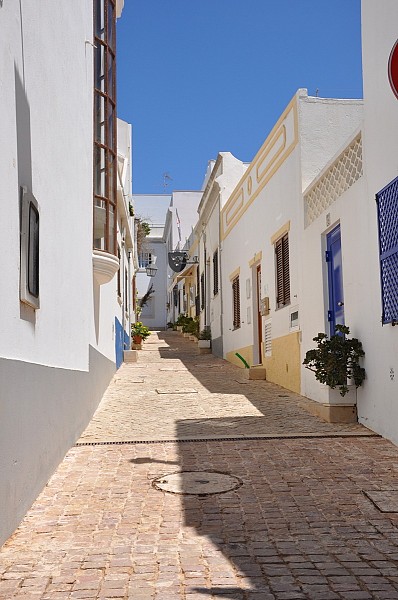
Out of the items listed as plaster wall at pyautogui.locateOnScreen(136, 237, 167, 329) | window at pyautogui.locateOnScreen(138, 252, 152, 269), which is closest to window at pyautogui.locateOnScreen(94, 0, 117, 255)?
window at pyautogui.locateOnScreen(138, 252, 152, 269)

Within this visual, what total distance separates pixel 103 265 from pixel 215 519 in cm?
569

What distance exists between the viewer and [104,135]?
1026 centimetres

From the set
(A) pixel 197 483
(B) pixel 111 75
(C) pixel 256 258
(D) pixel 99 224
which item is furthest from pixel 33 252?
(C) pixel 256 258

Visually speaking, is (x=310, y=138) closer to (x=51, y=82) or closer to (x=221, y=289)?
(x=51, y=82)

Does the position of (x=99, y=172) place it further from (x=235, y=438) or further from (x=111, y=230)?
(x=235, y=438)

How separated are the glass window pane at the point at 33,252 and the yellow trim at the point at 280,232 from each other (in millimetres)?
6990

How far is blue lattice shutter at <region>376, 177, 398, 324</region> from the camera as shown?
273 inches

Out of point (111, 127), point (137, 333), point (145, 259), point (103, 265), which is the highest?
point (145, 259)

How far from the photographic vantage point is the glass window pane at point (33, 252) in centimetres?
525

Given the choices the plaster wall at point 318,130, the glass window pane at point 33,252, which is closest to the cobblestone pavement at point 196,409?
the glass window pane at point 33,252

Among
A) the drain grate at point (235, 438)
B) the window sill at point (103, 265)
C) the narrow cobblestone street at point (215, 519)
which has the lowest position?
the narrow cobblestone street at point (215, 519)

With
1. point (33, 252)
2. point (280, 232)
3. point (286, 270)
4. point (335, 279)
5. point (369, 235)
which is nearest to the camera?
point (33, 252)

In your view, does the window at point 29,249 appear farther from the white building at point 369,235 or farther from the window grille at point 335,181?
the window grille at point 335,181

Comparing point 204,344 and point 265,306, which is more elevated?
point 265,306
